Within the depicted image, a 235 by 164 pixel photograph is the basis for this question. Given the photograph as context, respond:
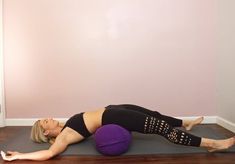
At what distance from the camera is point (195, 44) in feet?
12.3

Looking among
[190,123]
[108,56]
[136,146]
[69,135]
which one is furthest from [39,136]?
[190,123]

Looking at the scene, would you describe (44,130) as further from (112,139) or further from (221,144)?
(221,144)

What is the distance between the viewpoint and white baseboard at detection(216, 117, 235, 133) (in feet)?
10.7

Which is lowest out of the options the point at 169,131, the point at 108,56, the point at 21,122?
the point at 21,122

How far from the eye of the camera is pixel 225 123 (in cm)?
344

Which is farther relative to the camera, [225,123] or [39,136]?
[225,123]

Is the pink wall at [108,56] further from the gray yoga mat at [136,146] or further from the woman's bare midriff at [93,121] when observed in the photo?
the woman's bare midriff at [93,121]

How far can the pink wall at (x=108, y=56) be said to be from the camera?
12.2 feet

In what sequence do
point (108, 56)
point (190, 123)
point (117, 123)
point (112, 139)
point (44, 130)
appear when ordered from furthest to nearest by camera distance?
1. point (108, 56)
2. point (190, 123)
3. point (44, 130)
4. point (117, 123)
5. point (112, 139)

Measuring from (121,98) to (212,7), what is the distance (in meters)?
1.60

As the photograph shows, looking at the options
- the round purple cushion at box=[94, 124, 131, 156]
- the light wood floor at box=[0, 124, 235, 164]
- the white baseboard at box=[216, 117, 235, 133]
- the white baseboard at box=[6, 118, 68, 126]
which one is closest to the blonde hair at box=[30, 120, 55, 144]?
the light wood floor at box=[0, 124, 235, 164]

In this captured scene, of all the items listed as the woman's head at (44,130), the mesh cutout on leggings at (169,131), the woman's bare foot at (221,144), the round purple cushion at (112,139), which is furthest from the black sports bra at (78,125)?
the woman's bare foot at (221,144)

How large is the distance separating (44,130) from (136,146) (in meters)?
0.88

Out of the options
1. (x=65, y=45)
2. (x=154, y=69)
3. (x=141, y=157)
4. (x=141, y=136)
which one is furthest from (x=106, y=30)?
(x=141, y=157)
